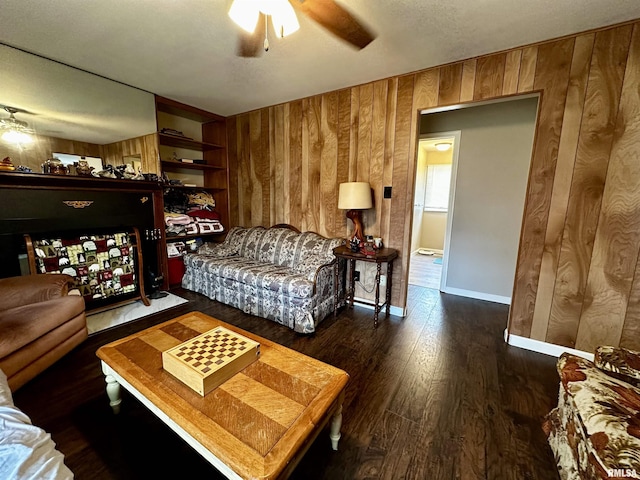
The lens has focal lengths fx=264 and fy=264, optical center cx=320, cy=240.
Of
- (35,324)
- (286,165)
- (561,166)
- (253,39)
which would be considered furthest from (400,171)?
(35,324)

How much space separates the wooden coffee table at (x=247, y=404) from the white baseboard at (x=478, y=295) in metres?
2.86

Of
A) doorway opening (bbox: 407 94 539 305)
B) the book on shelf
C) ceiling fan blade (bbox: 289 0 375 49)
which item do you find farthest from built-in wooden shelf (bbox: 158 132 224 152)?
doorway opening (bbox: 407 94 539 305)

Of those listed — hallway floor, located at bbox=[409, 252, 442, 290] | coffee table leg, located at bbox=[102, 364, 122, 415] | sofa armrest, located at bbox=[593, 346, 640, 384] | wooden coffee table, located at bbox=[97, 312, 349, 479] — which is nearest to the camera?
wooden coffee table, located at bbox=[97, 312, 349, 479]

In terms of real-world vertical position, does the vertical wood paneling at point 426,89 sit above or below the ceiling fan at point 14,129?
above

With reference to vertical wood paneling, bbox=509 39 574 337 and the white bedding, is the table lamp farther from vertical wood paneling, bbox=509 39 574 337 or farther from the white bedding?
the white bedding

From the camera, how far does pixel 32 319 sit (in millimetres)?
1725

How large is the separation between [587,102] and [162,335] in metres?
3.31

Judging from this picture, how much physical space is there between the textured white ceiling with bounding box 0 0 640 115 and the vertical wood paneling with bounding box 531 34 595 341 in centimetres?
22

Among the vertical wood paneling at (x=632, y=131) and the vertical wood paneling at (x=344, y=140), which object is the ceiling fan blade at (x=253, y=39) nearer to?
the vertical wood paneling at (x=344, y=140)

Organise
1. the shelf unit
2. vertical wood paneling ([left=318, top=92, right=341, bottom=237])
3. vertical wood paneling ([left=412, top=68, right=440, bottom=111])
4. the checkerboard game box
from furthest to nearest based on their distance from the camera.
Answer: the shelf unit
vertical wood paneling ([left=318, top=92, right=341, bottom=237])
vertical wood paneling ([left=412, top=68, right=440, bottom=111])
the checkerboard game box

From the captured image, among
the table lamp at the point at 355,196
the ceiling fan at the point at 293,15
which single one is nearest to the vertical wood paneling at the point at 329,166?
the table lamp at the point at 355,196

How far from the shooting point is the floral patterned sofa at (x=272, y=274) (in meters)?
2.50

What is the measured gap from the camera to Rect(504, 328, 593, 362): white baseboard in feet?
6.99

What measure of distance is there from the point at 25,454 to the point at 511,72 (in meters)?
3.39
